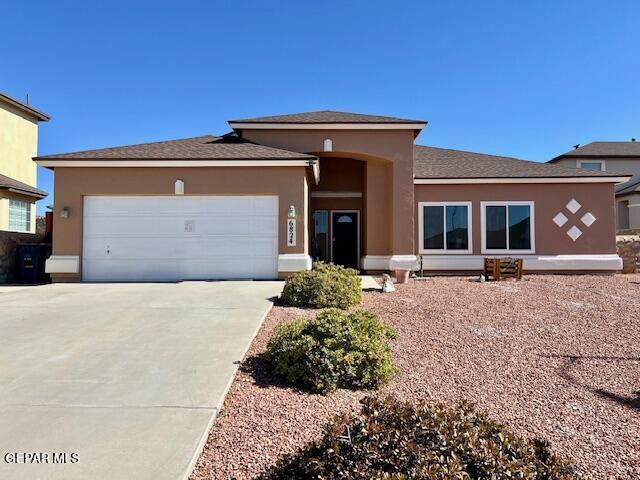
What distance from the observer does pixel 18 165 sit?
74.0ft

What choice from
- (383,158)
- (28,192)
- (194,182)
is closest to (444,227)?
(383,158)

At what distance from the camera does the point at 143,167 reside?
12617mm

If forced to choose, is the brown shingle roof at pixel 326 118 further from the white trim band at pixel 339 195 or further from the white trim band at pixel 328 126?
the white trim band at pixel 339 195

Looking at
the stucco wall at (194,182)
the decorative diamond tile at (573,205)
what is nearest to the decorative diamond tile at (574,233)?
the decorative diamond tile at (573,205)

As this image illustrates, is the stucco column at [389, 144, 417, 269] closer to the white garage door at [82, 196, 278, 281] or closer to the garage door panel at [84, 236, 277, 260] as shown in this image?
the white garage door at [82, 196, 278, 281]

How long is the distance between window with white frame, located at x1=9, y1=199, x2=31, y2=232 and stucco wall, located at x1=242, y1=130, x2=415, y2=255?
41.7ft

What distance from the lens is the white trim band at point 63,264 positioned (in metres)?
12.4

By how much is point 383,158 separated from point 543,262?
668 centimetres

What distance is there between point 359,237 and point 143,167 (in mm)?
8132

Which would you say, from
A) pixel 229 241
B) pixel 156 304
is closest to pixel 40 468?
pixel 156 304

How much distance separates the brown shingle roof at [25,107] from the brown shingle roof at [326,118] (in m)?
14.5

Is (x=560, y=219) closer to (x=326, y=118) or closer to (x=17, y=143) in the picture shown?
(x=326, y=118)

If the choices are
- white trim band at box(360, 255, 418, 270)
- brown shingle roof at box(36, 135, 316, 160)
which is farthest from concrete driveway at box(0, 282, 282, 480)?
white trim band at box(360, 255, 418, 270)

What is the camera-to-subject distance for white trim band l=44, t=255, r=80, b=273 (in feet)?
40.5
